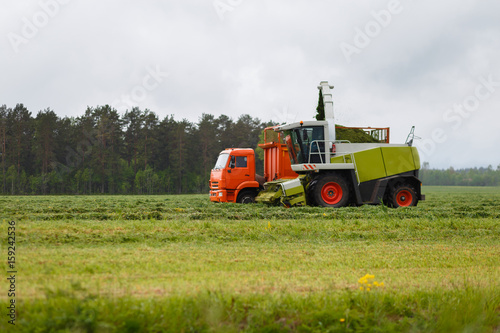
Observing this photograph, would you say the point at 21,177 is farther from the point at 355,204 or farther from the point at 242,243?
the point at 242,243

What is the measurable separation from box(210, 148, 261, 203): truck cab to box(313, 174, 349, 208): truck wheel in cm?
296

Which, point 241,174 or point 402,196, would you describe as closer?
point 402,196

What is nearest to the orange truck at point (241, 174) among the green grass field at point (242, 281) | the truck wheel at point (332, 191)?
the truck wheel at point (332, 191)

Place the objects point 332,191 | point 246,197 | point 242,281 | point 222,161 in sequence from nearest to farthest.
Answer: point 242,281
point 332,191
point 246,197
point 222,161

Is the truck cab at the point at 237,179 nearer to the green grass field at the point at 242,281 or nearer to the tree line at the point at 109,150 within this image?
the green grass field at the point at 242,281

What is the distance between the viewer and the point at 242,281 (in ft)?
21.8

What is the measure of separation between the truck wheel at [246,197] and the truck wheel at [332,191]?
9.97 ft

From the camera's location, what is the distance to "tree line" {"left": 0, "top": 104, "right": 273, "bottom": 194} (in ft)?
193

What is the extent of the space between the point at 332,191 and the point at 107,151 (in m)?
46.6

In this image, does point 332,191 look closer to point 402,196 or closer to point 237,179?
point 402,196

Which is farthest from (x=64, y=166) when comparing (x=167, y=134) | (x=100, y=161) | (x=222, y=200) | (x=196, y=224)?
(x=196, y=224)

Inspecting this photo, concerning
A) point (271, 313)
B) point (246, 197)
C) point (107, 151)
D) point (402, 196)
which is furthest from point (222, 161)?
point (107, 151)

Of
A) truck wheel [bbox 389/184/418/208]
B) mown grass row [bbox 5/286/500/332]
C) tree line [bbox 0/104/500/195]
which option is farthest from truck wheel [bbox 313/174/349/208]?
tree line [bbox 0/104/500/195]

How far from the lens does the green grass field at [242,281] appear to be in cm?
548
